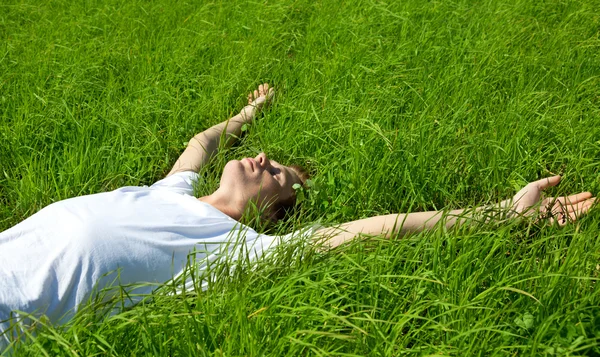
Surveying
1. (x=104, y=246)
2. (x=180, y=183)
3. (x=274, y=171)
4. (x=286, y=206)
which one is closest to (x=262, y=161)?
(x=274, y=171)

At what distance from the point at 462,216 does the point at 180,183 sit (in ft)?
4.22

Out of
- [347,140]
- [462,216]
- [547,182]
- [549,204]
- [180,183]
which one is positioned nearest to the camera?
[462,216]

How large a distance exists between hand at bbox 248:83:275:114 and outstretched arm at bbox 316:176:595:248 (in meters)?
1.34

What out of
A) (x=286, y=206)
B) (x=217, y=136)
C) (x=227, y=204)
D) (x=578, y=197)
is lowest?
(x=578, y=197)

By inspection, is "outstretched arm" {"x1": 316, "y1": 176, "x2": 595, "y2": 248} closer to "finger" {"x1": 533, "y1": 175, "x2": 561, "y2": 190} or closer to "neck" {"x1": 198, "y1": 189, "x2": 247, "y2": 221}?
"finger" {"x1": 533, "y1": 175, "x2": 561, "y2": 190}

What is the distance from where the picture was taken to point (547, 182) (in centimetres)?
294

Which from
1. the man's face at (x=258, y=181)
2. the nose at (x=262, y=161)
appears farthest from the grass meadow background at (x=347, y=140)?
the nose at (x=262, y=161)

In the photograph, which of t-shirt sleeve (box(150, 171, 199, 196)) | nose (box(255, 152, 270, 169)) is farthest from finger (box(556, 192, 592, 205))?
t-shirt sleeve (box(150, 171, 199, 196))

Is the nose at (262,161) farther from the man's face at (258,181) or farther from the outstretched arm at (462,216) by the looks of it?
the outstretched arm at (462,216)

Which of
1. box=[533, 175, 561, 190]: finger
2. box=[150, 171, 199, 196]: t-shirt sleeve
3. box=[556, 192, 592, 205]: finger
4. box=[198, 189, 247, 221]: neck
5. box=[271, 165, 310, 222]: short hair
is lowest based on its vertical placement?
box=[556, 192, 592, 205]: finger

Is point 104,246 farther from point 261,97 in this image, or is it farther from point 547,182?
point 547,182

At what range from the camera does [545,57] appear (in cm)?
400

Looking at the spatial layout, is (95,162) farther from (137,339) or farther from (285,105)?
(137,339)

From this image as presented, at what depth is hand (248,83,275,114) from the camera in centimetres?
381
